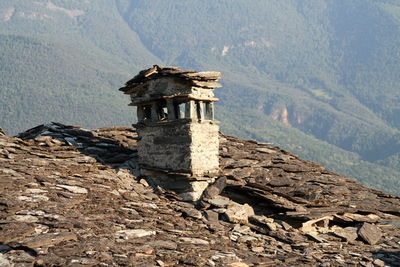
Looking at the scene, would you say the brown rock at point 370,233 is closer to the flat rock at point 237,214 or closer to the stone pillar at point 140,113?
the flat rock at point 237,214

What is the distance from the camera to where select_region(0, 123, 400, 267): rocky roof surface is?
7.19m

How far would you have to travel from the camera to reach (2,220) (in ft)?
24.3

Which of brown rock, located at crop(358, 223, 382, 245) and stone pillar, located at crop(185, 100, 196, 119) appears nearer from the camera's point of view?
brown rock, located at crop(358, 223, 382, 245)

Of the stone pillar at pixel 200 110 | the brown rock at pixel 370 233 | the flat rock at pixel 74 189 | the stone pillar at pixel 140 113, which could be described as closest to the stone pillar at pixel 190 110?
the stone pillar at pixel 200 110

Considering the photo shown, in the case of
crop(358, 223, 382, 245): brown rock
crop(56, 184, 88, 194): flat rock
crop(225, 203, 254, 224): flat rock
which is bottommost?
crop(358, 223, 382, 245): brown rock

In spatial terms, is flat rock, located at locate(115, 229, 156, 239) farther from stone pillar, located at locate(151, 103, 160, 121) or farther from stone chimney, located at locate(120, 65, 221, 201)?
stone pillar, located at locate(151, 103, 160, 121)

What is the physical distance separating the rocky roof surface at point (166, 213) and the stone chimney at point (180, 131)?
34 centimetres

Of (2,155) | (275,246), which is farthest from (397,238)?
(2,155)

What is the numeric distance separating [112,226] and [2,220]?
1.71 metres

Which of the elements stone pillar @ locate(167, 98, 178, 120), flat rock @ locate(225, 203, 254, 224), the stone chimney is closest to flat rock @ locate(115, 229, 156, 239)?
flat rock @ locate(225, 203, 254, 224)

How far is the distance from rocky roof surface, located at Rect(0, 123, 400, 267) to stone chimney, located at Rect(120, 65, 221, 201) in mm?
339

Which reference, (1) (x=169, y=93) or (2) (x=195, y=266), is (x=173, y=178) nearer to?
(1) (x=169, y=93)

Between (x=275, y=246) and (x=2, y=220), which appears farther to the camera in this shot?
(x=275, y=246)

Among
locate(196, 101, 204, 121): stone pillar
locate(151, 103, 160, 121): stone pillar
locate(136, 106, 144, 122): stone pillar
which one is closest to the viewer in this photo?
locate(196, 101, 204, 121): stone pillar
